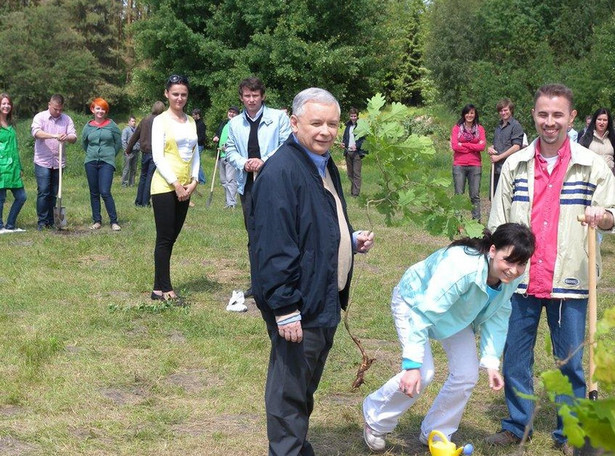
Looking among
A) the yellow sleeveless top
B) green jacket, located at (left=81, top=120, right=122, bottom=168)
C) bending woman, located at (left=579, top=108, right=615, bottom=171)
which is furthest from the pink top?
the yellow sleeveless top

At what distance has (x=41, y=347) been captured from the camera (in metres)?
6.49

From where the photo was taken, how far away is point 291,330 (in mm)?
3844

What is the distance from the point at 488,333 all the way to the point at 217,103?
94.5ft

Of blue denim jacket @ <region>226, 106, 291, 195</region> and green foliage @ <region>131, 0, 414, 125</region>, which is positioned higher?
green foliage @ <region>131, 0, 414, 125</region>

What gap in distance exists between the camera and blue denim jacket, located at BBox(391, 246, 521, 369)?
4.35 metres

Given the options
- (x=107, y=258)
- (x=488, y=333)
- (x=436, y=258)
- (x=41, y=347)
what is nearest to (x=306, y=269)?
(x=436, y=258)

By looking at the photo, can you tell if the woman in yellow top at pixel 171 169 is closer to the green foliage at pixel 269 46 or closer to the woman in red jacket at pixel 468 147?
the woman in red jacket at pixel 468 147

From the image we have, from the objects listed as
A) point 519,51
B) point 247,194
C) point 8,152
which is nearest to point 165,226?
point 247,194

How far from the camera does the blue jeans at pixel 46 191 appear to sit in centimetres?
1244

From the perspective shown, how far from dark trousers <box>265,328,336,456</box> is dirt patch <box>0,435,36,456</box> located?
4.94 feet

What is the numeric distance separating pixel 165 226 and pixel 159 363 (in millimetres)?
1838

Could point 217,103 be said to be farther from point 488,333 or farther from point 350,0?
point 488,333

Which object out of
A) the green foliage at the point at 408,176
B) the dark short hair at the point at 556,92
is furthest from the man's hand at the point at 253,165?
the dark short hair at the point at 556,92

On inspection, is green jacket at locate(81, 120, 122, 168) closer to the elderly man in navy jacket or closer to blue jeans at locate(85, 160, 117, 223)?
blue jeans at locate(85, 160, 117, 223)
